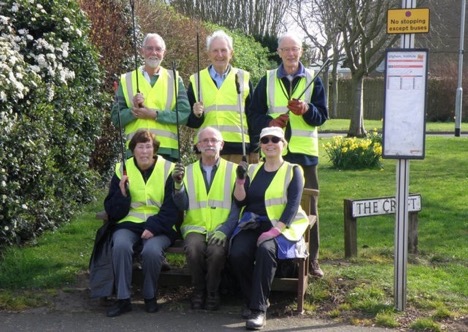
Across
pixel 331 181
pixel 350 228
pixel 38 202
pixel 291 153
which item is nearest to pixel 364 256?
pixel 350 228

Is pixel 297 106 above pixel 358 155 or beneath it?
above

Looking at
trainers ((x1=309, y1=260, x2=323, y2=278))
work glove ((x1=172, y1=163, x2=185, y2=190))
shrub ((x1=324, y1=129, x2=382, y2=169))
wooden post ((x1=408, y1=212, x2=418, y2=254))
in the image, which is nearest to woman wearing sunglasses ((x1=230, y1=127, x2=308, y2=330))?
work glove ((x1=172, y1=163, x2=185, y2=190))

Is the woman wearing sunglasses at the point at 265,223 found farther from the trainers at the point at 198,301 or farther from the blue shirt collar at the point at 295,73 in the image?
the blue shirt collar at the point at 295,73

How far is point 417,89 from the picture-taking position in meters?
5.38

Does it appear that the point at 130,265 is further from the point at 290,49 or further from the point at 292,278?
the point at 290,49

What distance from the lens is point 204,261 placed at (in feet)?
18.6

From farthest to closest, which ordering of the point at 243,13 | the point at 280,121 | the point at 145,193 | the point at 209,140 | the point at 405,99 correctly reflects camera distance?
the point at 243,13 → the point at 280,121 → the point at 145,193 → the point at 209,140 → the point at 405,99

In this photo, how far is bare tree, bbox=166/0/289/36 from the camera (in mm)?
31156

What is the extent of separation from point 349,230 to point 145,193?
2215mm

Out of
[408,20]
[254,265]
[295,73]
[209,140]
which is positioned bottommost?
[254,265]

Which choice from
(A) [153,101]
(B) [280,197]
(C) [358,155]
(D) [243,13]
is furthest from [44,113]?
(D) [243,13]

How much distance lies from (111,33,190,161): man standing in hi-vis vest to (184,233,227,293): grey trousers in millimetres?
1161

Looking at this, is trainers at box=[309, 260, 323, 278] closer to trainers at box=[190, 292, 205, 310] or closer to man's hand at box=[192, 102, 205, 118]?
trainers at box=[190, 292, 205, 310]

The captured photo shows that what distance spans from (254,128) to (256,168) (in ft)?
2.07
